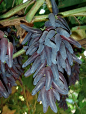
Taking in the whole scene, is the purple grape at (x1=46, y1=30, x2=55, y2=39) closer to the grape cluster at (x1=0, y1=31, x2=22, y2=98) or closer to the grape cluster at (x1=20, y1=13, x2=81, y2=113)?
the grape cluster at (x1=20, y1=13, x2=81, y2=113)

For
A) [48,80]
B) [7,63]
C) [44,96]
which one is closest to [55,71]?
[48,80]

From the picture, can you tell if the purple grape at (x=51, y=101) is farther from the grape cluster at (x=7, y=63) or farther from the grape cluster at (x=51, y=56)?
the grape cluster at (x=7, y=63)

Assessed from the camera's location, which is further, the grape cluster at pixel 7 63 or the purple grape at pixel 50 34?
the grape cluster at pixel 7 63

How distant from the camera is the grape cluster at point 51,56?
656mm

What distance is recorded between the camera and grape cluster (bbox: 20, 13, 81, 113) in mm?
656

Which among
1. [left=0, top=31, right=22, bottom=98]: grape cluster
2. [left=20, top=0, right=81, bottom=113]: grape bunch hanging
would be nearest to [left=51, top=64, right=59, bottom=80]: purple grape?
[left=20, top=0, right=81, bottom=113]: grape bunch hanging

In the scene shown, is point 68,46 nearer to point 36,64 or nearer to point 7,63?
point 36,64

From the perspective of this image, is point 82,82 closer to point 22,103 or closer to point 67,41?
point 22,103

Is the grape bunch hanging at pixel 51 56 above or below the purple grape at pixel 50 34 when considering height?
below

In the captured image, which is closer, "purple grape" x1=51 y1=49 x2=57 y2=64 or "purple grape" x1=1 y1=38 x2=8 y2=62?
"purple grape" x1=51 y1=49 x2=57 y2=64

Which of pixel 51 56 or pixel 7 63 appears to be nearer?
pixel 51 56

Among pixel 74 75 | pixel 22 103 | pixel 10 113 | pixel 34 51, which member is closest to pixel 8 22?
pixel 34 51

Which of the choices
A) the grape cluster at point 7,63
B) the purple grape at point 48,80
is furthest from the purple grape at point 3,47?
the purple grape at point 48,80

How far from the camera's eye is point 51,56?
0.65 metres
